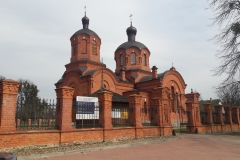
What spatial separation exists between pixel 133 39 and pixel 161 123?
68.7 ft

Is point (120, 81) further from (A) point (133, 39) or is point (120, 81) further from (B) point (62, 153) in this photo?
(B) point (62, 153)

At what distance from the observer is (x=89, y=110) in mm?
11594

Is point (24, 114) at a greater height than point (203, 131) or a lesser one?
greater

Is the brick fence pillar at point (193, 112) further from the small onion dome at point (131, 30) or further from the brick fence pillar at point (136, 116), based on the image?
the small onion dome at point (131, 30)

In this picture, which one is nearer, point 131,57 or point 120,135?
point 120,135

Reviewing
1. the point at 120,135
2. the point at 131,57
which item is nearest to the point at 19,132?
the point at 120,135

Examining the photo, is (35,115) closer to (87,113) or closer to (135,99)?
(87,113)

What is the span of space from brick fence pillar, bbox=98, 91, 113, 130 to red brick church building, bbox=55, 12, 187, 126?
10813mm

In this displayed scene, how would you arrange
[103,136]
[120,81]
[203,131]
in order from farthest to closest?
1. [120,81]
2. [203,131]
3. [103,136]

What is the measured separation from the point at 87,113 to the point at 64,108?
1.85 metres

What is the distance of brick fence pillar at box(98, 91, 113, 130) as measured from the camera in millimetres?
11398

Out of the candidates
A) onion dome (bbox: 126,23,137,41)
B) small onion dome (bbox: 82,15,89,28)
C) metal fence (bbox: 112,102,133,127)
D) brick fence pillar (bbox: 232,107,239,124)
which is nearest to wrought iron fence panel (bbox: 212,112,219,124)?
brick fence pillar (bbox: 232,107,239,124)

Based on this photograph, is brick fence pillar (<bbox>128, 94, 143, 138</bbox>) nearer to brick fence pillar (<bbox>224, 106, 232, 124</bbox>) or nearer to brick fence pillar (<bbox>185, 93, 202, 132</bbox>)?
brick fence pillar (<bbox>185, 93, 202, 132</bbox>)

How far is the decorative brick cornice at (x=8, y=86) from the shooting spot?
27.2 feet
